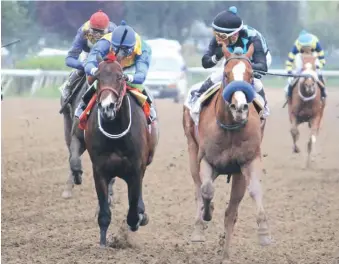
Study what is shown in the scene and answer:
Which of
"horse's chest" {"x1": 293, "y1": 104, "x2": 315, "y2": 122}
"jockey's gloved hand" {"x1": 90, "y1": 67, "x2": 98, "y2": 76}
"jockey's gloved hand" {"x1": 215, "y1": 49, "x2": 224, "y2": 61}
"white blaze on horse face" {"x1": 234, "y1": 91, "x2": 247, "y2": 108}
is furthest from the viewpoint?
"horse's chest" {"x1": 293, "y1": 104, "x2": 315, "y2": 122}

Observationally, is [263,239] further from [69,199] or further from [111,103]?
[69,199]

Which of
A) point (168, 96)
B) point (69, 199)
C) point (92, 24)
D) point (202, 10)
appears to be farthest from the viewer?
point (202, 10)

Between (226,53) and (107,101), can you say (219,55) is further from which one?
(107,101)

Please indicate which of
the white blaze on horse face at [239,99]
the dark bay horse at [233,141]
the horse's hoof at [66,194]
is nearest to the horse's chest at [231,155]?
the dark bay horse at [233,141]

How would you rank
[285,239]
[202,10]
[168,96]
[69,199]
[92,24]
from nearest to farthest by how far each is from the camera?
1. [285,239]
2. [92,24]
3. [69,199]
4. [168,96]
5. [202,10]

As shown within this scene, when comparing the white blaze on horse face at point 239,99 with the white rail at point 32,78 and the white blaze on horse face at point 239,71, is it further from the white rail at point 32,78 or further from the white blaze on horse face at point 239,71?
the white rail at point 32,78

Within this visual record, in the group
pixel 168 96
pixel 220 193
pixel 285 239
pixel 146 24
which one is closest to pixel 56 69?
pixel 168 96

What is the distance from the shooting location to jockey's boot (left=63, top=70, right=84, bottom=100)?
10789 mm

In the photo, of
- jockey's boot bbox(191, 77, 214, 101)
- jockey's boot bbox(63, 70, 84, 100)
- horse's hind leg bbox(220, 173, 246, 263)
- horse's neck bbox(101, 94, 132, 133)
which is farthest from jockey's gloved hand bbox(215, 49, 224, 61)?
jockey's boot bbox(63, 70, 84, 100)

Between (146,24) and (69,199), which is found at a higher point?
(146,24)

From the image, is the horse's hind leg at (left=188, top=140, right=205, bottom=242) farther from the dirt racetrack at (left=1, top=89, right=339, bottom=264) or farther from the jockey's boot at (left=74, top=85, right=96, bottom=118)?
the jockey's boot at (left=74, top=85, right=96, bottom=118)

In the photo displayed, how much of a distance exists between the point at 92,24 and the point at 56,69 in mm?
21971

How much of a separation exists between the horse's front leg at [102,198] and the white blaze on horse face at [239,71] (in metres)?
1.55

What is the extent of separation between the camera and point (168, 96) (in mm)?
31922
